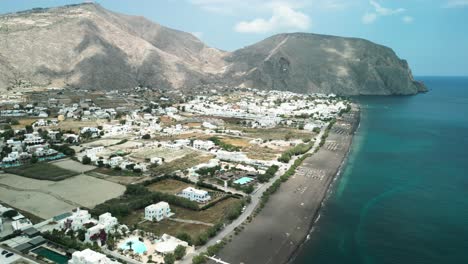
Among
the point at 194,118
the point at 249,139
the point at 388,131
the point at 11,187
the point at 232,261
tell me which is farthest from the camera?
the point at 194,118

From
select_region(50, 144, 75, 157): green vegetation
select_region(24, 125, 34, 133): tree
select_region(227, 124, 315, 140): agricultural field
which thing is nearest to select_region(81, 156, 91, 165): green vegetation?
select_region(50, 144, 75, 157): green vegetation

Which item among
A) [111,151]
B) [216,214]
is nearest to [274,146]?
[111,151]

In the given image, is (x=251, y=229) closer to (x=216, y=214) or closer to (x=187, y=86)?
(x=216, y=214)

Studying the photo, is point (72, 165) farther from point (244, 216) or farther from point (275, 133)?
point (275, 133)

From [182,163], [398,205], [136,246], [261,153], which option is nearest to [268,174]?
[261,153]

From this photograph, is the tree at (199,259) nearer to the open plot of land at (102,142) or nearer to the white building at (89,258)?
the white building at (89,258)

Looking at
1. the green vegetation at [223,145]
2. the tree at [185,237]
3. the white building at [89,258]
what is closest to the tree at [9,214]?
the white building at [89,258]
